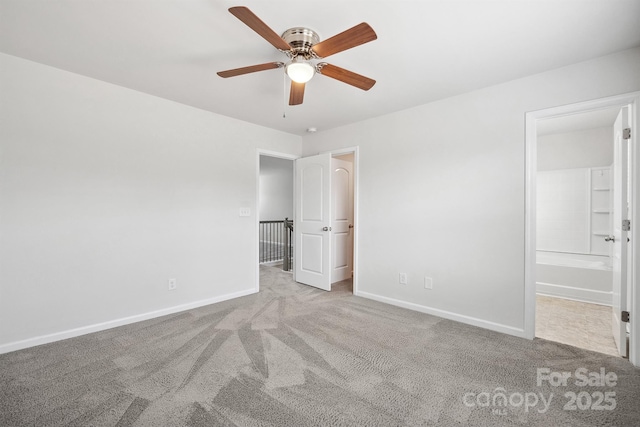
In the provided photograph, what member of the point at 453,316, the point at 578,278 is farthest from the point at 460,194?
the point at 578,278

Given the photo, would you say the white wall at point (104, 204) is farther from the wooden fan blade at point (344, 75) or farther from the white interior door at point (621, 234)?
the white interior door at point (621, 234)

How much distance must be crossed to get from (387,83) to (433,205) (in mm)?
1447

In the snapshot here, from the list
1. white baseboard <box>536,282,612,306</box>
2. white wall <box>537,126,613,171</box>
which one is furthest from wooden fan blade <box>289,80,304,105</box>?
white wall <box>537,126,613,171</box>

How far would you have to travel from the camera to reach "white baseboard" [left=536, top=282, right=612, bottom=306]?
12.1 ft

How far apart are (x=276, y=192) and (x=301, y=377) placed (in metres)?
8.13

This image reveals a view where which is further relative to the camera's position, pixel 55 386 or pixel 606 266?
pixel 606 266

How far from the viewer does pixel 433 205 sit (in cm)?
331

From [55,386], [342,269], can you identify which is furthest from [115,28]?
[342,269]

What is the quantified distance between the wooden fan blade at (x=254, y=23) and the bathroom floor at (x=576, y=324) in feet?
11.3

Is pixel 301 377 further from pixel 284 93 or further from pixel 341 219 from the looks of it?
pixel 341 219

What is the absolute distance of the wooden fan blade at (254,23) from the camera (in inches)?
55.0

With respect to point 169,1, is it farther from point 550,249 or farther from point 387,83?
point 550,249

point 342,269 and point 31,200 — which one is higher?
point 31,200

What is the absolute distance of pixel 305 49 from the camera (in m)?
2.01
